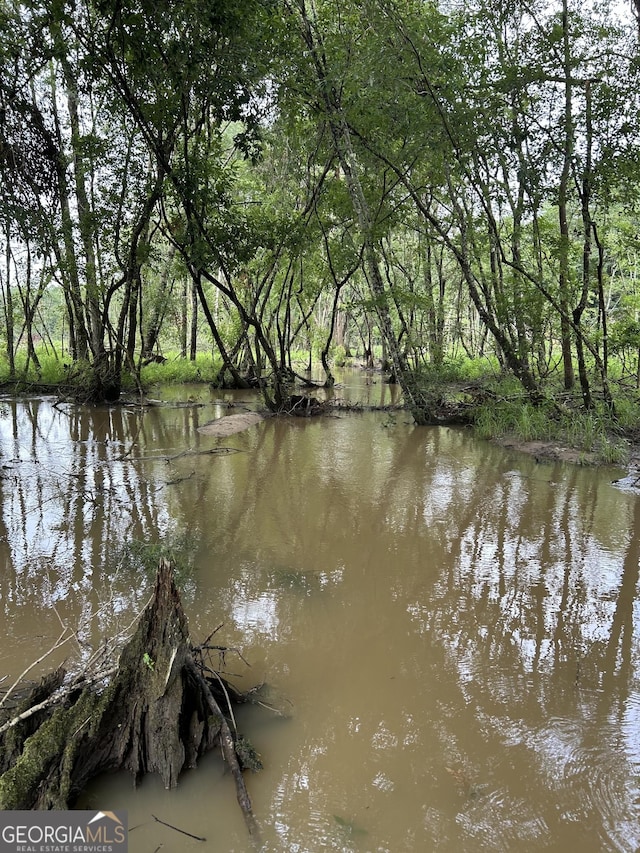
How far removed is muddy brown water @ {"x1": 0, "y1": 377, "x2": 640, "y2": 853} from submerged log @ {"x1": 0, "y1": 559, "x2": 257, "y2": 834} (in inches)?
3.5

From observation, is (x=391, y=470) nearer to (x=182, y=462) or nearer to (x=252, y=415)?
(x=182, y=462)

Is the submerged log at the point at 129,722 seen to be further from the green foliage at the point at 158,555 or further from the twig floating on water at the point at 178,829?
the green foliage at the point at 158,555

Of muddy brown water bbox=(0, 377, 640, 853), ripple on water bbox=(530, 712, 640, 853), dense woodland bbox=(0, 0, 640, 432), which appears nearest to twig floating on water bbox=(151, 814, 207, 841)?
muddy brown water bbox=(0, 377, 640, 853)

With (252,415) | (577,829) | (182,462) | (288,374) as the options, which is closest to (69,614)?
(577,829)

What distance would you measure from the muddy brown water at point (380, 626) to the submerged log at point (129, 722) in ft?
0.30

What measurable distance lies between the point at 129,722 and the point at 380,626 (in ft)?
5.45

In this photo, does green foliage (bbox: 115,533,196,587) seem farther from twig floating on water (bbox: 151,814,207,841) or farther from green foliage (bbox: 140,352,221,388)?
green foliage (bbox: 140,352,221,388)

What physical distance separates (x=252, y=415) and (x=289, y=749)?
9.99 m

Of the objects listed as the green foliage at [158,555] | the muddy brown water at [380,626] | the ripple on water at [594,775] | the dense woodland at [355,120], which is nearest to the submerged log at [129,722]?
the muddy brown water at [380,626]

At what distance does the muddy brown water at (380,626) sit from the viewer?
2.06m

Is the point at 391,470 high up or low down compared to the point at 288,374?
down

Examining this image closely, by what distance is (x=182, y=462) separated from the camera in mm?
7754

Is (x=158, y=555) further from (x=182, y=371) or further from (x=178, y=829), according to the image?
(x=182, y=371)

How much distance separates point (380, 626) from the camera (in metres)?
3.41
